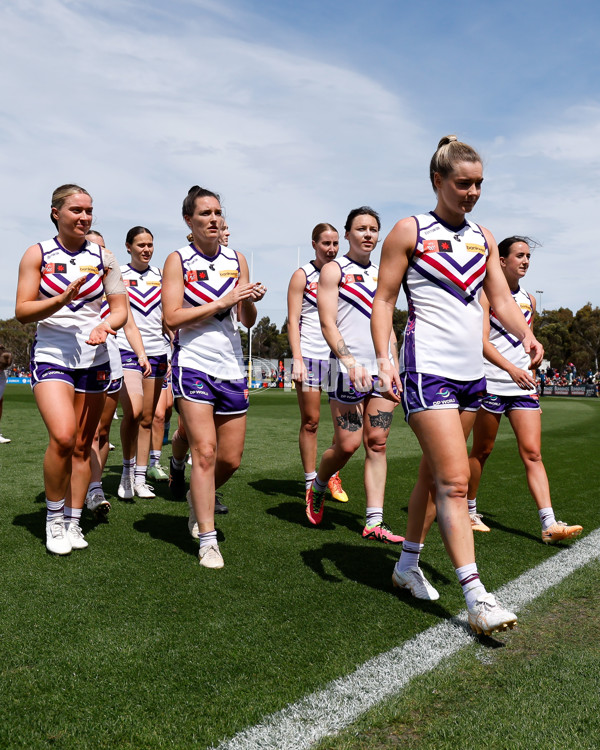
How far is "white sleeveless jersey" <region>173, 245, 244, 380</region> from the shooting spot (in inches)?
167

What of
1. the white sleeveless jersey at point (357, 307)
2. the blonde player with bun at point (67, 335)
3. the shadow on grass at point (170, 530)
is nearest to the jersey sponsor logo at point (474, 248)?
the white sleeveless jersey at point (357, 307)

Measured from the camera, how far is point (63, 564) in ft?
13.4

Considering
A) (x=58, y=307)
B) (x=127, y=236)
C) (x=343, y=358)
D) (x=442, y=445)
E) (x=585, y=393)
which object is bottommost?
(x=585, y=393)

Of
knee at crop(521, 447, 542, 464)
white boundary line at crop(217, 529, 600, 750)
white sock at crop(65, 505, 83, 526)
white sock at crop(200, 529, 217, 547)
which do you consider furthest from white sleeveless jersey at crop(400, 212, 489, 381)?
white sock at crop(65, 505, 83, 526)

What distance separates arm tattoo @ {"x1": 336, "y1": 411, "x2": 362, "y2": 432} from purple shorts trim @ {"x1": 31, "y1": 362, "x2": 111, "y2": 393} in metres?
1.71

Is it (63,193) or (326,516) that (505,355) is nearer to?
(326,516)

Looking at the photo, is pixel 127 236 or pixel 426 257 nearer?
pixel 426 257

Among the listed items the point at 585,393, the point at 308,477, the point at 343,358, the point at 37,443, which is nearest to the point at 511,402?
the point at 343,358

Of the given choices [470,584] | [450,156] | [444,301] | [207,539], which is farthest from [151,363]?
[470,584]

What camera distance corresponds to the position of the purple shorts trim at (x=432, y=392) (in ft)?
10.5

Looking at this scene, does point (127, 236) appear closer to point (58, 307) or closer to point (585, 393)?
point (58, 307)

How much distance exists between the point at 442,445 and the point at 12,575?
2478mm

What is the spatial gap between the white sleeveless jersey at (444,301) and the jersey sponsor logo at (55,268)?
229cm

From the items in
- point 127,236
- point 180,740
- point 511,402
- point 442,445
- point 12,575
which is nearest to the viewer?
point 180,740
